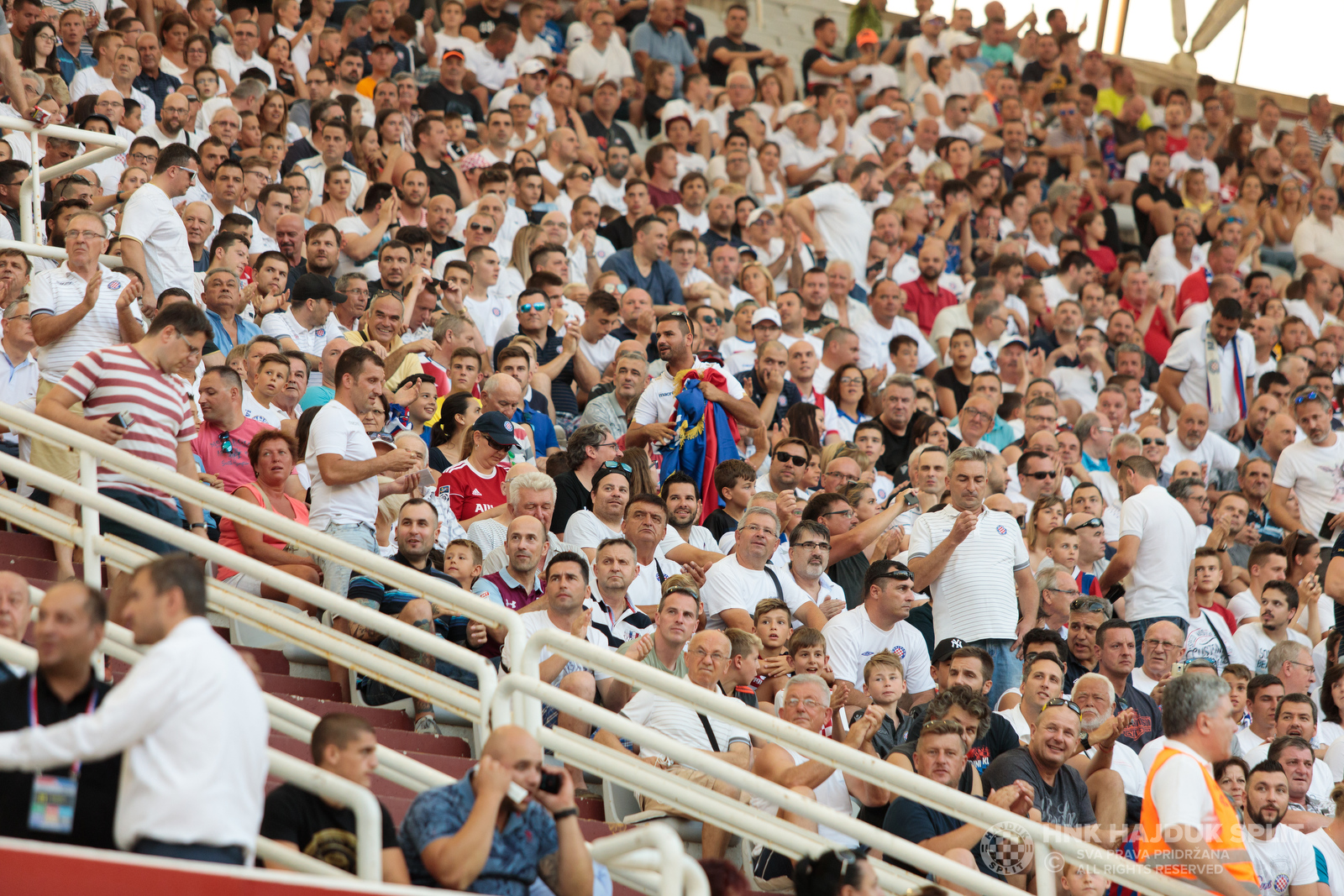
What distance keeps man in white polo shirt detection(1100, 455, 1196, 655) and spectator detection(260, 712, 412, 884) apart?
643 cm

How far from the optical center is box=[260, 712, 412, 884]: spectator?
429 cm

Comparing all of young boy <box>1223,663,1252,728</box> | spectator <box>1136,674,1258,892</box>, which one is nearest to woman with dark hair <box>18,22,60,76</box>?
young boy <box>1223,663,1252,728</box>

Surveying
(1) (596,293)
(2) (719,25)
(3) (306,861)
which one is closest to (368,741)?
(3) (306,861)

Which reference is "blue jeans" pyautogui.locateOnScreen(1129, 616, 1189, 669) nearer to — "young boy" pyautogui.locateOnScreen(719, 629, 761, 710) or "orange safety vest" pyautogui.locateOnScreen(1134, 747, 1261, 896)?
"young boy" pyautogui.locateOnScreen(719, 629, 761, 710)

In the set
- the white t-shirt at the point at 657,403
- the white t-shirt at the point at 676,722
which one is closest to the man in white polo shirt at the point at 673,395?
the white t-shirt at the point at 657,403

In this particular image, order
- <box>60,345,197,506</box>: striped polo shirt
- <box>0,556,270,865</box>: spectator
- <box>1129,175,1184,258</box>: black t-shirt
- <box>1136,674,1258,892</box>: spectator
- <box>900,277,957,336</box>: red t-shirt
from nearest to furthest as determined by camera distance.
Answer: <box>0,556,270,865</box>: spectator, <box>1136,674,1258,892</box>: spectator, <box>60,345,197,506</box>: striped polo shirt, <box>900,277,957,336</box>: red t-shirt, <box>1129,175,1184,258</box>: black t-shirt

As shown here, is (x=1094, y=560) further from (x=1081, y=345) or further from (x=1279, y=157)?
(x=1279, y=157)

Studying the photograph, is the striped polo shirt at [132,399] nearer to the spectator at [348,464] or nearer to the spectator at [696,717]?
the spectator at [348,464]

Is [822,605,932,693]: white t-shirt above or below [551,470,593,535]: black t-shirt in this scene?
below

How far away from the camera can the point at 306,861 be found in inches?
164

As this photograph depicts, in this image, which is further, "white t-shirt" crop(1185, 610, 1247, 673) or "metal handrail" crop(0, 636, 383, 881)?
"white t-shirt" crop(1185, 610, 1247, 673)

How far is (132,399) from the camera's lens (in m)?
5.96

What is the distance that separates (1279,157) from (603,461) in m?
12.1

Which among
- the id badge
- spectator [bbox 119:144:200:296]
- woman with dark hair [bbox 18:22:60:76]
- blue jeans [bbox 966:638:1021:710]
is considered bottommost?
blue jeans [bbox 966:638:1021:710]
